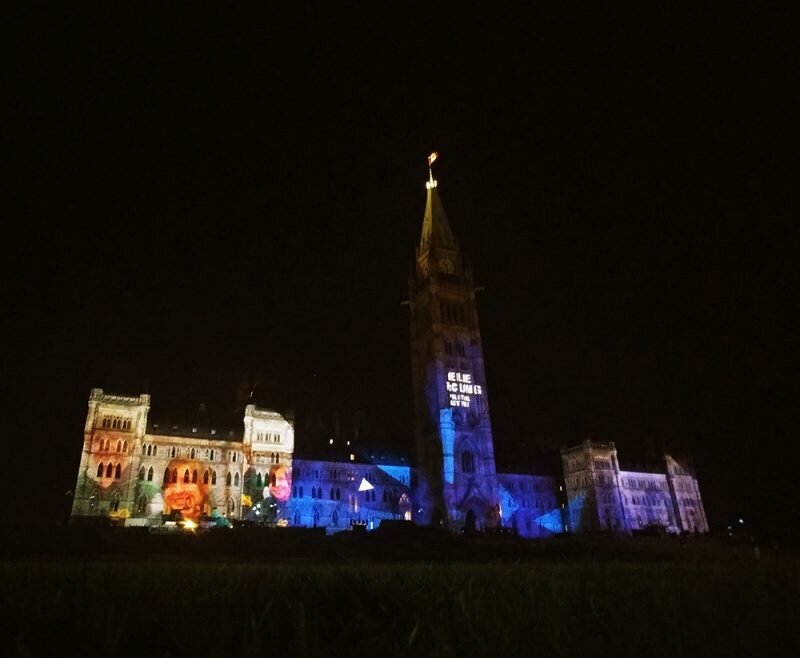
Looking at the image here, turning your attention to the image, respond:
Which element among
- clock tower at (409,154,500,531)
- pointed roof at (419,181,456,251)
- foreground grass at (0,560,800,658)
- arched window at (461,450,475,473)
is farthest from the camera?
pointed roof at (419,181,456,251)

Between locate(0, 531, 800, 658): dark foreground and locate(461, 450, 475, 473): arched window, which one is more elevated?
locate(461, 450, 475, 473): arched window

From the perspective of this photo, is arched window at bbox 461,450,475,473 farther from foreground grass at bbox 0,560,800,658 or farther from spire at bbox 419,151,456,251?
foreground grass at bbox 0,560,800,658

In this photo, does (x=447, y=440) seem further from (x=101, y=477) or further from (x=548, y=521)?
(x=101, y=477)

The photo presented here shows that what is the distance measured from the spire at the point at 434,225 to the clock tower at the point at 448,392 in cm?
22

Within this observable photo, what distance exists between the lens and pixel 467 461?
74125 mm

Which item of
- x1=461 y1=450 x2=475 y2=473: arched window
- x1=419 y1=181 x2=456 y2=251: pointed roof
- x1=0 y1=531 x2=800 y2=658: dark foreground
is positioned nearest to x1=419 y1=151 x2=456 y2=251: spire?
x1=419 y1=181 x2=456 y2=251: pointed roof

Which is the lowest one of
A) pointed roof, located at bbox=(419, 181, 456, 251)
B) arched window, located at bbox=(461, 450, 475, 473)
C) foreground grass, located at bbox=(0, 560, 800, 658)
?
foreground grass, located at bbox=(0, 560, 800, 658)

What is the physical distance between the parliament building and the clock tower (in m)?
0.19

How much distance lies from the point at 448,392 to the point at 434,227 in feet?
99.0

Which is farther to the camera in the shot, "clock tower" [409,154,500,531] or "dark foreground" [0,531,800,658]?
"clock tower" [409,154,500,531]

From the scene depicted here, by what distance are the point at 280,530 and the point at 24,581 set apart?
39816 millimetres

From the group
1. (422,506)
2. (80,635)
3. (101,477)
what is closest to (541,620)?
(80,635)

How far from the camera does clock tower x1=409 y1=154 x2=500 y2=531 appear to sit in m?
71.7

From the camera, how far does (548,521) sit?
3583 inches
